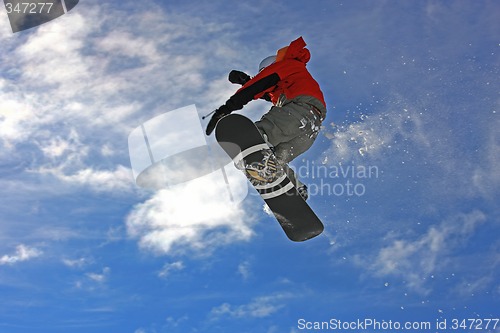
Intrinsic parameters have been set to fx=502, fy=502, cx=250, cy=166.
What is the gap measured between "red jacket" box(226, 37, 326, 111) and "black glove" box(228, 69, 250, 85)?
544 millimetres

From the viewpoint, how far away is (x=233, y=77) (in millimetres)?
8156

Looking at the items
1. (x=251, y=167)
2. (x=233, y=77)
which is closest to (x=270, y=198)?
(x=251, y=167)

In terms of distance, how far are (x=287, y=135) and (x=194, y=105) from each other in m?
2.01

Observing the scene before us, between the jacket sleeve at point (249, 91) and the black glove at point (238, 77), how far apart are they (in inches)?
31.5

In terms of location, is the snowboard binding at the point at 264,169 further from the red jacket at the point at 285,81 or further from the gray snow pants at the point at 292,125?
the red jacket at the point at 285,81

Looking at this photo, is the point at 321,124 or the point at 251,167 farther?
the point at 321,124

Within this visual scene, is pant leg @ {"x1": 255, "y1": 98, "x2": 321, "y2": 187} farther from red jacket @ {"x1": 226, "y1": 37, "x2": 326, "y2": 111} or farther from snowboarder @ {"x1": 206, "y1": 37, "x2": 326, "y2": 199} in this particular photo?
red jacket @ {"x1": 226, "y1": 37, "x2": 326, "y2": 111}

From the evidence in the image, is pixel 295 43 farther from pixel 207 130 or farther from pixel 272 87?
pixel 207 130

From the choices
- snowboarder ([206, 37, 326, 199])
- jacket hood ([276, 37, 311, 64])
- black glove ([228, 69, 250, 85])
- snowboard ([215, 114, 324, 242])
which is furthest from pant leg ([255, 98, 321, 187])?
black glove ([228, 69, 250, 85])

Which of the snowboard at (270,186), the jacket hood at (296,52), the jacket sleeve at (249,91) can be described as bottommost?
the snowboard at (270,186)

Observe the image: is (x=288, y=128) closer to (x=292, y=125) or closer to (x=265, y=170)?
(x=292, y=125)

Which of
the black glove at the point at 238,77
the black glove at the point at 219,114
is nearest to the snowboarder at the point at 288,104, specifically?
the black glove at the point at 219,114

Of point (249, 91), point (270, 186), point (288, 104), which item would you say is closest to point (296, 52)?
point (288, 104)

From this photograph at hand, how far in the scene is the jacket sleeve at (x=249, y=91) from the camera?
716 cm
